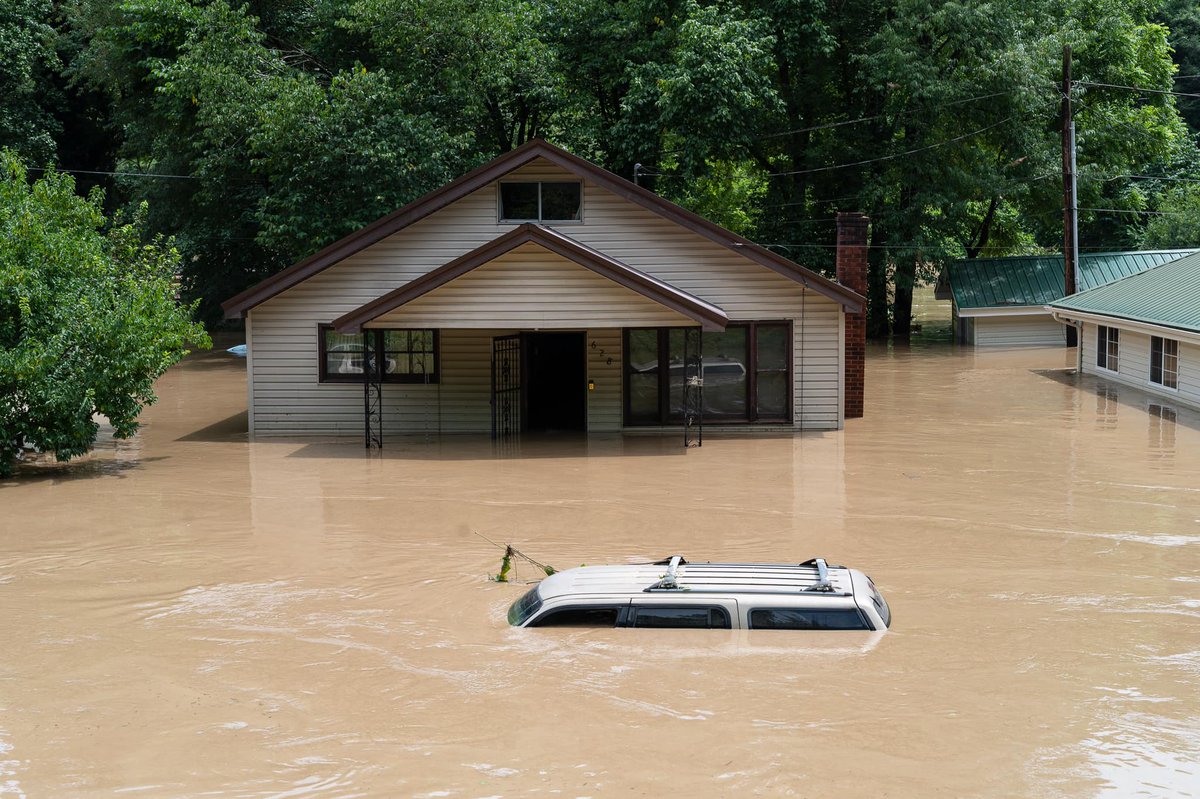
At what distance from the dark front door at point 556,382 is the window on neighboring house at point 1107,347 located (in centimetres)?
1577

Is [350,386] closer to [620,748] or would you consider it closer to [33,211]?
[33,211]

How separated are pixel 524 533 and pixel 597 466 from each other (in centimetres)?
521

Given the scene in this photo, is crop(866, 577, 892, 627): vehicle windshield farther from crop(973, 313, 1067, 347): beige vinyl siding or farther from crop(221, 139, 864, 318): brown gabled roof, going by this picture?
crop(973, 313, 1067, 347): beige vinyl siding

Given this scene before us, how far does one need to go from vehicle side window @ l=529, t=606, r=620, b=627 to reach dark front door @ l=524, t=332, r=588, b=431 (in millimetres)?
14800

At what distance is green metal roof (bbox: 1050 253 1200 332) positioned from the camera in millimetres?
29156

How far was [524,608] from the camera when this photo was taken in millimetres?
12180

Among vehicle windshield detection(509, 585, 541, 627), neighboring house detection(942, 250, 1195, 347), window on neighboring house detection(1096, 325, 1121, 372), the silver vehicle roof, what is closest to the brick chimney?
window on neighboring house detection(1096, 325, 1121, 372)

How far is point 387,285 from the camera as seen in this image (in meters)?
25.1

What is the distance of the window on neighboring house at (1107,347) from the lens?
1341 inches

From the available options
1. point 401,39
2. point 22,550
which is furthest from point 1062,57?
point 22,550

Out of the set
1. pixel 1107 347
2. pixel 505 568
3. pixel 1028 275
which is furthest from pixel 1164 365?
pixel 505 568

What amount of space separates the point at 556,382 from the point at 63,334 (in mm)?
10035

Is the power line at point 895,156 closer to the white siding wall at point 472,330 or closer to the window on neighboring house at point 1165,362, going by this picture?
the window on neighboring house at point 1165,362

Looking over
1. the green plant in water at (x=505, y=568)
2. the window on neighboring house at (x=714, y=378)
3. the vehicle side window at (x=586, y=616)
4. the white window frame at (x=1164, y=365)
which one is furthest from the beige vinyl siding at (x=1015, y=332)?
the vehicle side window at (x=586, y=616)
